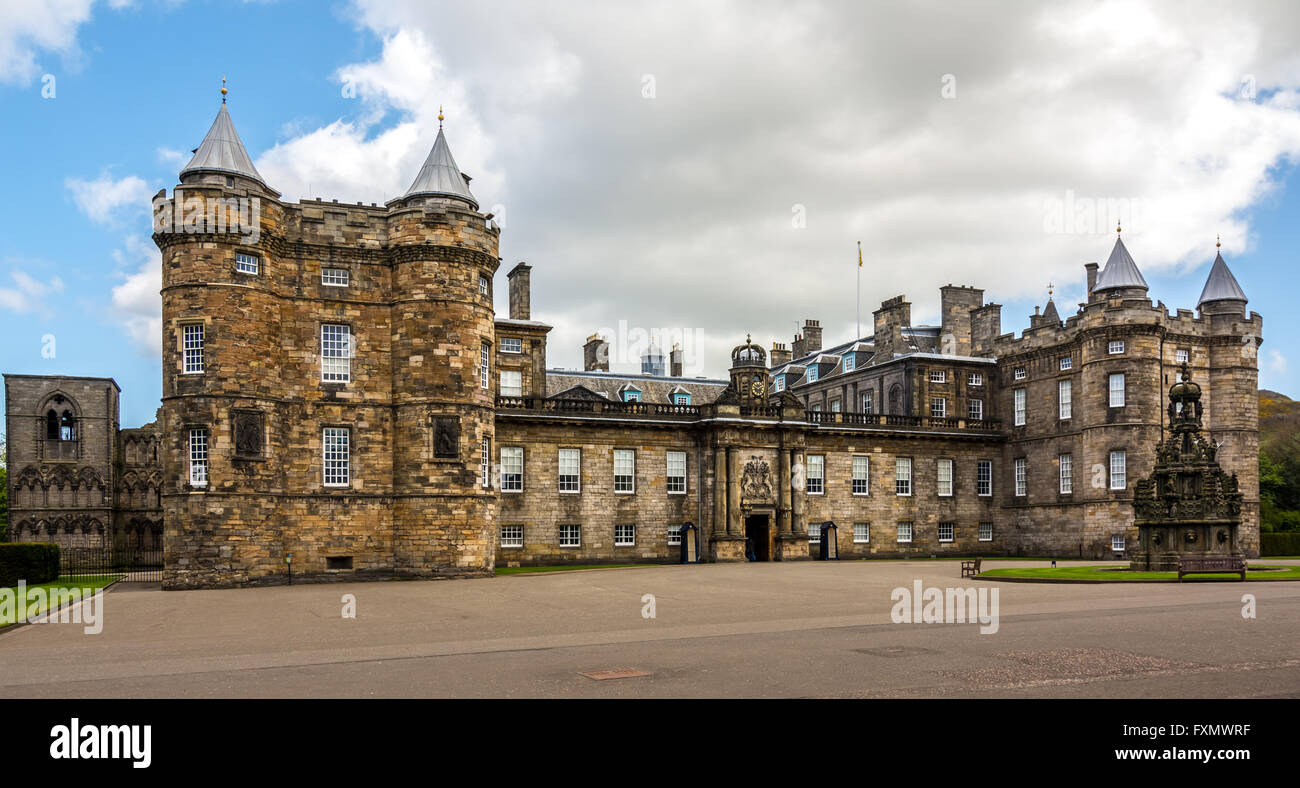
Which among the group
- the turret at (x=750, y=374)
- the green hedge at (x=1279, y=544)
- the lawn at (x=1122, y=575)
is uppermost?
the turret at (x=750, y=374)

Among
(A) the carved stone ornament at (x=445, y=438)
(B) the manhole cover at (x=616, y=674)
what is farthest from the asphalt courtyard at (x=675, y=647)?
(A) the carved stone ornament at (x=445, y=438)

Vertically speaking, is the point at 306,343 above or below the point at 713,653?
above

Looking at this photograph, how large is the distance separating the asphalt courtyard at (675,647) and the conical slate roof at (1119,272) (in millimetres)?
25813

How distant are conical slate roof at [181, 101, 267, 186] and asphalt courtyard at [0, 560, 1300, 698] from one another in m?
16.1

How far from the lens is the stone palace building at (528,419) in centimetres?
3366

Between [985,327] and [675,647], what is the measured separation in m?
47.9

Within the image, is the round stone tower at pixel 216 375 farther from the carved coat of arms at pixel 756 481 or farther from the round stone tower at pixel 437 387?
the carved coat of arms at pixel 756 481

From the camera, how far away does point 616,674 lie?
40.8ft
